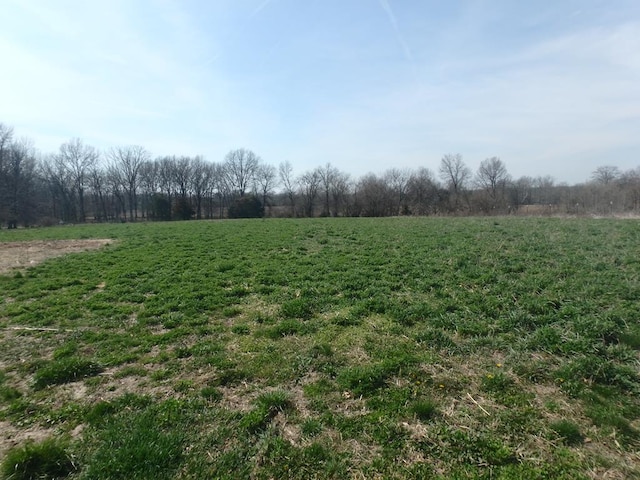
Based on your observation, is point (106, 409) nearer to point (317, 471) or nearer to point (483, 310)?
point (317, 471)

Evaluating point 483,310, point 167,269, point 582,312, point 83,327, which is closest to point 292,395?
point 483,310

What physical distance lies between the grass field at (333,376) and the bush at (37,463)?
0.6 inches

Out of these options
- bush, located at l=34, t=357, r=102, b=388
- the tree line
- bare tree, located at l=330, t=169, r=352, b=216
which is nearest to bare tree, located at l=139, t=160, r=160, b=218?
the tree line

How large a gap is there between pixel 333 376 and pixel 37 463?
3097mm

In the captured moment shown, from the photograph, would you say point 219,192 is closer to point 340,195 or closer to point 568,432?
point 340,195

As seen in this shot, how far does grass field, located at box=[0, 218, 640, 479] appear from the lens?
2918 mm

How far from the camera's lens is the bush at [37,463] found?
2.81 meters

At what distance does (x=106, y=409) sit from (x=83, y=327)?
3288 mm

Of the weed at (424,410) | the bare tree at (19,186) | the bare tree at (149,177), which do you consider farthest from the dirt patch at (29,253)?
the bare tree at (149,177)

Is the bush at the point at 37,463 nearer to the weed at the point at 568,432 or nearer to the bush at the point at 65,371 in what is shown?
the bush at the point at 65,371

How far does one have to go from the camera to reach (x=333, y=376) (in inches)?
169

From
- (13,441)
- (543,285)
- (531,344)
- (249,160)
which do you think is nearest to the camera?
(13,441)

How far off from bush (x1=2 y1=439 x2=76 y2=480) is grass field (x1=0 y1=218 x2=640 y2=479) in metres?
0.01

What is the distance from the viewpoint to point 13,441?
127 inches
